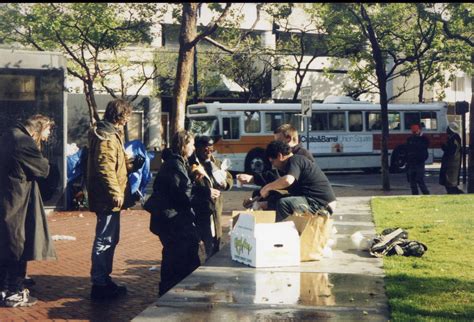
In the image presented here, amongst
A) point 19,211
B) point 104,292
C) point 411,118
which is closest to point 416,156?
point 104,292

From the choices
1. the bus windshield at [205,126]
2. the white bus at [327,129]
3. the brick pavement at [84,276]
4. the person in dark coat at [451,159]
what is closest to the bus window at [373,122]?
the white bus at [327,129]

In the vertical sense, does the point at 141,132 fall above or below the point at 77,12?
below

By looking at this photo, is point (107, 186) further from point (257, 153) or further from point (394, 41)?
point (394, 41)

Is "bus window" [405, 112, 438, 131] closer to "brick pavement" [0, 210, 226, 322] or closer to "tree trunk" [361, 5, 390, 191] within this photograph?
"tree trunk" [361, 5, 390, 191]

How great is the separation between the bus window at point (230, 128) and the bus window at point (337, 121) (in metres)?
4.19

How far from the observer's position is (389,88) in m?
49.5

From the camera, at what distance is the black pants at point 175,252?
723cm

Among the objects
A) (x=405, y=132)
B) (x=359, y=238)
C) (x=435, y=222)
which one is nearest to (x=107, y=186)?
(x=359, y=238)

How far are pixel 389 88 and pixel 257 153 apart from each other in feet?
77.8

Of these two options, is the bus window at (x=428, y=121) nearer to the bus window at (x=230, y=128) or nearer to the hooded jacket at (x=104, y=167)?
the bus window at (x=230, y=128)

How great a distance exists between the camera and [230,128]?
92.1 ft

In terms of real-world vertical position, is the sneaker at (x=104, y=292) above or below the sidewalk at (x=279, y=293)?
below

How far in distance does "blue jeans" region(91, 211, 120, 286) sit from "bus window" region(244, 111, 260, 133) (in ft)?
68.4

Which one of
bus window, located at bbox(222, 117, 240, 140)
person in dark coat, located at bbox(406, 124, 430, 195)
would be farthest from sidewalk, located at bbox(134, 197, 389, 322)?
bus window, located at bbox(222, 117, 240, 140)
